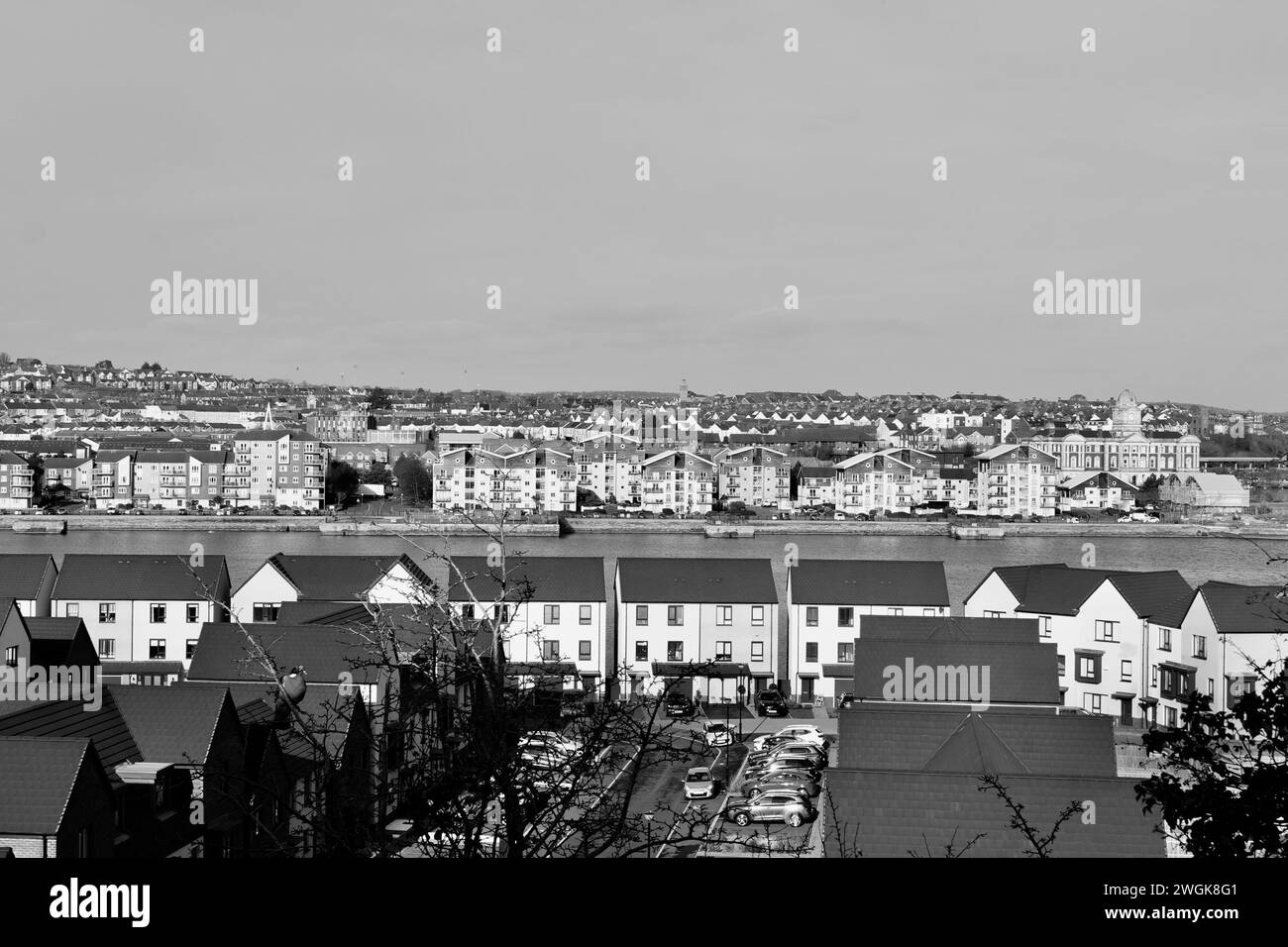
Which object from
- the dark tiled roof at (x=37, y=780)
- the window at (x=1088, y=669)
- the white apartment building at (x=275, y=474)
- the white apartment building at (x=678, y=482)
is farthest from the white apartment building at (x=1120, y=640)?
the white apartment building at (x=275, y=474)

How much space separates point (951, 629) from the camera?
27.5ft

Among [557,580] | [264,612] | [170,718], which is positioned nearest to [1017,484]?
[557,580]

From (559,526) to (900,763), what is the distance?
26756 millimetres

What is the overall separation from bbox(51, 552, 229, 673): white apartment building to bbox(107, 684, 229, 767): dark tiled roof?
584 centimetres

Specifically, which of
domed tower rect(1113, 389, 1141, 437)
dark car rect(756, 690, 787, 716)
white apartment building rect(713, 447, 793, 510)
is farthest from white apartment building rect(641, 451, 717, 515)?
dark car rect(756, 690, 787, 716)

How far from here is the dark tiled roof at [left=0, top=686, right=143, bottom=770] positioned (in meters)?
4.00

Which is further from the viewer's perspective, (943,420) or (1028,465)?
(943,420)

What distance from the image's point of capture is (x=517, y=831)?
1.69m

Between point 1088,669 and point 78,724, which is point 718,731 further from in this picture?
point 1088,669

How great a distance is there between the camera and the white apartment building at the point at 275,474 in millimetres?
35781

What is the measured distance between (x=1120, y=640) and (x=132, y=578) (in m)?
7.77

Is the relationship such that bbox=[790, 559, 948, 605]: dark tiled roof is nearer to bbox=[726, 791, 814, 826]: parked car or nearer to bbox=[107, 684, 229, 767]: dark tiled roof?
bbox=[726, 791, 814, 826]: parked car
